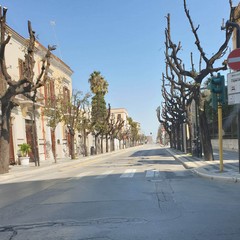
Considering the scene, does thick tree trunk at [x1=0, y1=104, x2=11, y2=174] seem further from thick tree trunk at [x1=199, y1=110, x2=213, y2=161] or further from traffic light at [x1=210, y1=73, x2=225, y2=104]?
traffic light at [x1=210, y1=73, x2=225, y2=104]

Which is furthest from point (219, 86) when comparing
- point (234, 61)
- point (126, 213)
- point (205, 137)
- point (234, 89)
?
point (126, 213)

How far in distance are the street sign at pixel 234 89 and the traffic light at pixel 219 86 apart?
29.2 inches

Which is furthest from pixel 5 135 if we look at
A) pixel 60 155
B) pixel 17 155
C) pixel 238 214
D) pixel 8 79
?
pixel 60 155

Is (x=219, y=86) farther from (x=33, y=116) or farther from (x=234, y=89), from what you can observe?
(x=33, y=116)

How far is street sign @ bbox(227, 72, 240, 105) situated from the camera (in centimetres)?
1236

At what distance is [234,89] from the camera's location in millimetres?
12438

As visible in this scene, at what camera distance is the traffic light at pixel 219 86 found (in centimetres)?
1341

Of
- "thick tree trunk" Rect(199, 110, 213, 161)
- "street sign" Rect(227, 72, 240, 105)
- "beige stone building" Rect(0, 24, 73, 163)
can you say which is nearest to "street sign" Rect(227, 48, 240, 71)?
"street sign" Rect(227, 72, 240, 105)

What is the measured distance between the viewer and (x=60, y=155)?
135 feet

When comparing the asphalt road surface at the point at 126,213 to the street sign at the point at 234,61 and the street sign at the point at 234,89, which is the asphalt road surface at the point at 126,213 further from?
the street sign at the point at 234,61

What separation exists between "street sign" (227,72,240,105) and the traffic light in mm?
741

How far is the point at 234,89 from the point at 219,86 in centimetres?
111

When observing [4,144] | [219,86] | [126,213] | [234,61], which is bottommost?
[126,213]

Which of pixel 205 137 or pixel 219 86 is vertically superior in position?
pixel 219 86
